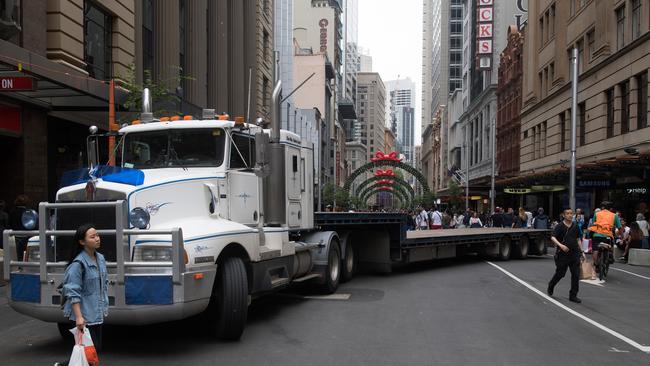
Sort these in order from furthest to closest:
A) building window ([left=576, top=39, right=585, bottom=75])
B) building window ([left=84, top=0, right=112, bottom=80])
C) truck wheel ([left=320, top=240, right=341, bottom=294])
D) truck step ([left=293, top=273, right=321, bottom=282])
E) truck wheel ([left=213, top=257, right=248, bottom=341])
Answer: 1. building window ([left=576, top=39, right=585, bottom=75])
2. building window ([left=84, top=0, right=112, bottom=80])
3. truck wheel ([left=320, top=240, right=341, bottom=294])
4. truck step ([left=293, top=273, right=321, bottom=282])
5. truck wheel ([left=213, top=257, right=248, bottom=341])

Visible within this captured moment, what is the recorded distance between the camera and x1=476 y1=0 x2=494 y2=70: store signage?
213ft

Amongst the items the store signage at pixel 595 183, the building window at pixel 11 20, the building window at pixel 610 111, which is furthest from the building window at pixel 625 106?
the building window at pixel 11 20

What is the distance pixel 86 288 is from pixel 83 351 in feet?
1.95

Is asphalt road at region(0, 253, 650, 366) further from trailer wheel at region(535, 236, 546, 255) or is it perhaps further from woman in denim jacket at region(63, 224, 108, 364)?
trailer wheel at region(535, 236, 546, 255)

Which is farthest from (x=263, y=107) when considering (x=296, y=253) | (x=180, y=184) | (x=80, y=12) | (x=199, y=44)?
→ (x=180, y=184)

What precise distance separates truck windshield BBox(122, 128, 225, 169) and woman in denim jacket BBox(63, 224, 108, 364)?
10.0 feet

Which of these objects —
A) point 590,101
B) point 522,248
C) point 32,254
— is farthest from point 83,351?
point 590,101

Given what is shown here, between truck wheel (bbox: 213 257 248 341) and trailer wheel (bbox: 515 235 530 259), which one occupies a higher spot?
truck wheel (bbox: 213 257 248 341)

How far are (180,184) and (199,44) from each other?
20.7 meters

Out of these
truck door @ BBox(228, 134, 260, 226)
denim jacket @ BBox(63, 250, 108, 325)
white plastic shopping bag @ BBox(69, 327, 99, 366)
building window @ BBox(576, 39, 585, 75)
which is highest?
building window @ BBox(576, 39, 585, 75)

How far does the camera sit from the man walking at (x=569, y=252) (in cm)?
1134

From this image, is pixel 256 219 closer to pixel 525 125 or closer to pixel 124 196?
pixel 124 196

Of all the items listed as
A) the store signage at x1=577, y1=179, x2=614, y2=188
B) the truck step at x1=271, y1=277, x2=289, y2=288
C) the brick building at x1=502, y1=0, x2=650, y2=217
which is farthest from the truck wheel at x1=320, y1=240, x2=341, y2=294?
the store signage at x1=577, y1=179, x2=614, y2=188

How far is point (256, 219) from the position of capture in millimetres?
8766
